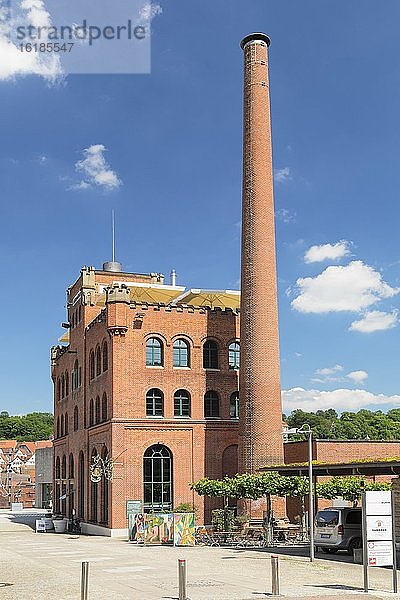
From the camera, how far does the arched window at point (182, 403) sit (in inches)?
1915

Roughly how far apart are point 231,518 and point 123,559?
1212 centimetres

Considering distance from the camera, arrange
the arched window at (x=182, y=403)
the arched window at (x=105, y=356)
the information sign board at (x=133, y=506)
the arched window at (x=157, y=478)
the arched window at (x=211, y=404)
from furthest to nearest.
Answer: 1. the arched window at (x=211, y=404)
2. the arched window at (x=105, y=356)
3. the arched window at (x=182, y=403)
4. the arched window at (x=157, y=478)
5. the information sign board at (x=133, y=506)

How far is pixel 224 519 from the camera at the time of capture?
42.6 m

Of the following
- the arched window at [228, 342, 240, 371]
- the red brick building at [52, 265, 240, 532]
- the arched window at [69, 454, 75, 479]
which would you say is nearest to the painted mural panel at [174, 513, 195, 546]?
the red brick building at [52, 265, 240, 532]

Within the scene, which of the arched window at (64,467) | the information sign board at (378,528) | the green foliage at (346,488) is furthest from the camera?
the arched window at (64,467)

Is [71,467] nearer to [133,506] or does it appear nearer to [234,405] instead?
[133,506]

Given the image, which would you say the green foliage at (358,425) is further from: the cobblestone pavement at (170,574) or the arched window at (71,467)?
the cobblestone pavement at (170,574)

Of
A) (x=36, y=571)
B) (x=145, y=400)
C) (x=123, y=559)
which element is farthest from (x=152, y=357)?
(x=36, y=571)

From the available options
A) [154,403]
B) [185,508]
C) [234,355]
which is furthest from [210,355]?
[185,508]

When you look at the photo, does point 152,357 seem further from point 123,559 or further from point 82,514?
point 123,559

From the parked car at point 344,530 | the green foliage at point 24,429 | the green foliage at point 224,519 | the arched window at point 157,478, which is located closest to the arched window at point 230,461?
the arched window at point 157,478

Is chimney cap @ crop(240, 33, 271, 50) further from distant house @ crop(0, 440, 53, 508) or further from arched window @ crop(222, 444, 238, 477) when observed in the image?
distant house @ crop(0, 440, 53, 508)

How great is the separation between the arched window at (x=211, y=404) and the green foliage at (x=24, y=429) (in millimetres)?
114230

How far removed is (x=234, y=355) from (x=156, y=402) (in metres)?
5.96
